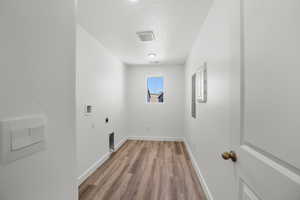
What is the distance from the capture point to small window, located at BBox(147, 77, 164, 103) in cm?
461

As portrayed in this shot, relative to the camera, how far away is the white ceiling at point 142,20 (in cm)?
164

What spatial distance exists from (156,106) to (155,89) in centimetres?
57

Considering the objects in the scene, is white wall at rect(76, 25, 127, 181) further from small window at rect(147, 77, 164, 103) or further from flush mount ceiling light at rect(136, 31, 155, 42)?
small window at rect(147, 77, 164, 103)

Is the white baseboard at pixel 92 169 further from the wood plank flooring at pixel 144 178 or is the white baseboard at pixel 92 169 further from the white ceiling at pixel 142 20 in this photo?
the white ceiling at pixel 142 20

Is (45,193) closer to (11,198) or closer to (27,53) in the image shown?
(11,198)

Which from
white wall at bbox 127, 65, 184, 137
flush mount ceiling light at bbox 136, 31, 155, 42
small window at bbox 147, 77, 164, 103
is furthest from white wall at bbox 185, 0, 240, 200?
small window at bbox 147, 77, 164, 103

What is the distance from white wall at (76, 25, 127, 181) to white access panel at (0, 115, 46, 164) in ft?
5.56

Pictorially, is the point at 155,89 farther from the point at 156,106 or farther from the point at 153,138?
the point at 153,138

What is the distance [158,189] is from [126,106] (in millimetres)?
2928

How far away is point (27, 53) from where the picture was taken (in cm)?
45

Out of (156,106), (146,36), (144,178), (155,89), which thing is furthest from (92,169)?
(155,89)

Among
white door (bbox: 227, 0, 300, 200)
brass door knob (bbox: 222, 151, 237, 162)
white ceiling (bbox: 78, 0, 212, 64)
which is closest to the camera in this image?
white door (bbox: 227, 0, 300, 200)

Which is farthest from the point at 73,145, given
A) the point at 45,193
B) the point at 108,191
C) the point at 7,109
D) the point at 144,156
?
the point at 144,156

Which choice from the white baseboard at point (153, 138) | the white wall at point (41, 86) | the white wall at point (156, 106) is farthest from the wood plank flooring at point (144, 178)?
the white wall at point (41, 86)
